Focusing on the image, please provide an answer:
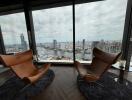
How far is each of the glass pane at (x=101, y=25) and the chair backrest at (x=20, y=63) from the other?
1.74 metres

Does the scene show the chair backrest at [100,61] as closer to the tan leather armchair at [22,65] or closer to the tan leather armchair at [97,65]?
the tan leather armchair at [97,65]

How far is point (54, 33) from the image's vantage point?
3744 millimetres

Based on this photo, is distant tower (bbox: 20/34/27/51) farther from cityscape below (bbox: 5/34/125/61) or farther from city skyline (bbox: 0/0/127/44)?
city skyline (bbox: 0/0/127/44)

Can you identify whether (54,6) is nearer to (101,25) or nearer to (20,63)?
(101,25)

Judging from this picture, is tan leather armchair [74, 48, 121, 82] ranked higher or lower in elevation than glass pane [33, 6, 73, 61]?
lower

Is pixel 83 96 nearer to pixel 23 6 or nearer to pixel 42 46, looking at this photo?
pixel 42 46

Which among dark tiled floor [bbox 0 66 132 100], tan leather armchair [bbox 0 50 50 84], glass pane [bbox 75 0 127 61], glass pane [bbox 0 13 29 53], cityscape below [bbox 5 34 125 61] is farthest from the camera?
glass pane [bbox 0 13 29 53]

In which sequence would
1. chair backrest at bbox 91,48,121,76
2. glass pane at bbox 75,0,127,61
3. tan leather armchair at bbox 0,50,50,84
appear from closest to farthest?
tan leather armchair at bbox 0,50,50,84 → chair backrest at bbox 91,48,121,76 → glass pane at bbox 75,0,127,61

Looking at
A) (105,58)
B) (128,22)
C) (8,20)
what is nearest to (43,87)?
(105,58)

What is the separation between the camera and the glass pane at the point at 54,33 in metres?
3.53

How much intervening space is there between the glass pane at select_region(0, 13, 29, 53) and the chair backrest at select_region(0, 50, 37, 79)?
1451mm

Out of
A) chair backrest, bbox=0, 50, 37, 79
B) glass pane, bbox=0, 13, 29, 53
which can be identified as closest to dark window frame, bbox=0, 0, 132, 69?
glass pane, bbox=0, 13, 29, 53

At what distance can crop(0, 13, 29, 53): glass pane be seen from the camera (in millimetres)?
3986

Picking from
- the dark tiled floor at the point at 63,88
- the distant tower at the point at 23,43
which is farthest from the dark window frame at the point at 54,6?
the dark tiled floor at the point at 63,88
